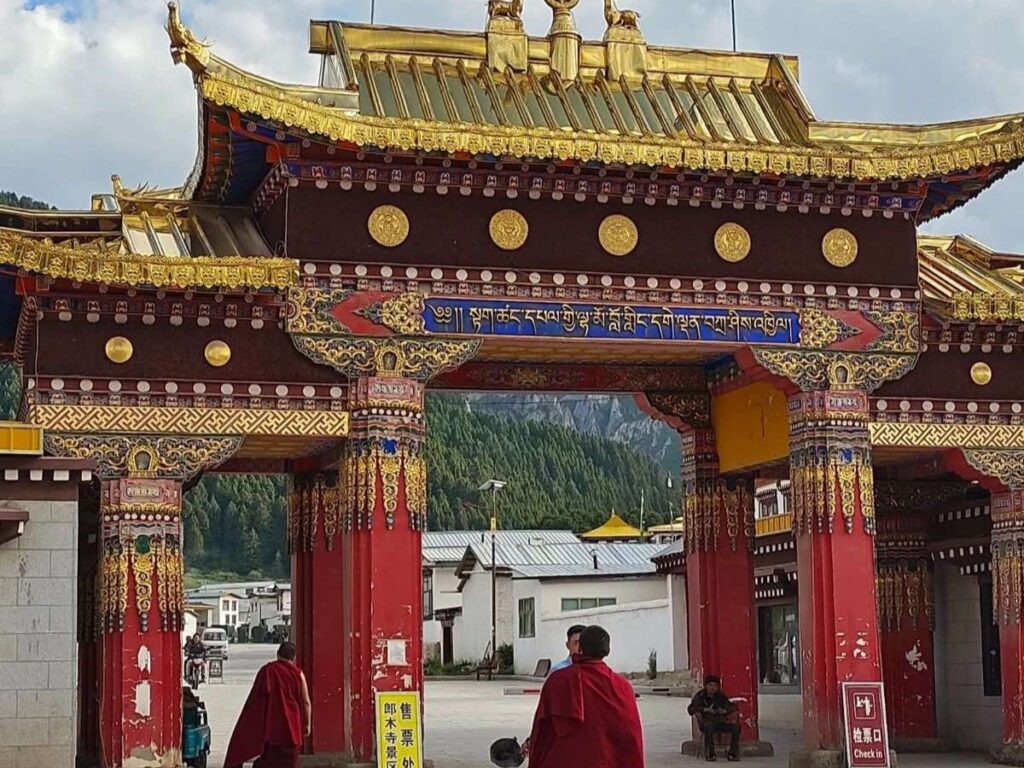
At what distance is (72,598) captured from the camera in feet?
45.4

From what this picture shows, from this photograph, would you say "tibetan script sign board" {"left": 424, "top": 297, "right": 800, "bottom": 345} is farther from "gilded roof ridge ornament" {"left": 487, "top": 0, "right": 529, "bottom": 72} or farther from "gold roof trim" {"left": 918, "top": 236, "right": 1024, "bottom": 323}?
"gilded roof ridge ornament" {"left": 487, "top": 0, "right": 529, "bottom": 72}

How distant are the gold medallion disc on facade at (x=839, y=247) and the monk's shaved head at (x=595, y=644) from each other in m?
9.67

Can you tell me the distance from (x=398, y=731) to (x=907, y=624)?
7.55m

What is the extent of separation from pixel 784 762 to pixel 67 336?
8713 mm

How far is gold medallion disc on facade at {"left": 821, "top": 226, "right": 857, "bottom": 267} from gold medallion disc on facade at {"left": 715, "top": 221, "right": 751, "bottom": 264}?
0.85m

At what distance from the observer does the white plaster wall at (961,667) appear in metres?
19.9

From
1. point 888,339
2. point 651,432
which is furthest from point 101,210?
point 651,432

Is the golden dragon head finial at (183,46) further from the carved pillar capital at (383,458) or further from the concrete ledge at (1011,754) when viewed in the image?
the concrete ledge at (1011,754)

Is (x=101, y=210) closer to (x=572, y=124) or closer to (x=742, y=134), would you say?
(x=572, y=124)

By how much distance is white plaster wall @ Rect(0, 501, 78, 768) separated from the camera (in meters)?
13.6

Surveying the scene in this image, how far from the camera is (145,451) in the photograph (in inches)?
599

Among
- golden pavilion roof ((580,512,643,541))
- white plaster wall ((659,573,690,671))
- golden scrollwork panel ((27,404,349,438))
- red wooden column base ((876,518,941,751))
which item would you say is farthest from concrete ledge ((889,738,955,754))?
golden pavilion roof ((580,512,643,541))

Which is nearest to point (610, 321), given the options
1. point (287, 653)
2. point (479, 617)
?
point (287, 653)

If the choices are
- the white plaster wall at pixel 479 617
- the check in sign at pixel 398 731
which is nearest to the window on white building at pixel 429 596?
the white plaster wall at pixel 479 617
